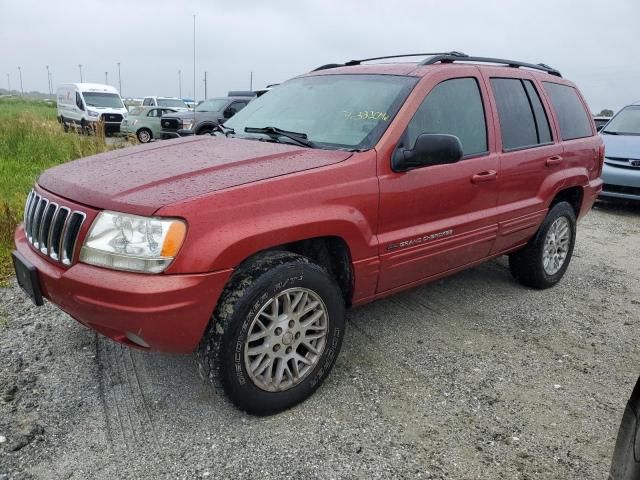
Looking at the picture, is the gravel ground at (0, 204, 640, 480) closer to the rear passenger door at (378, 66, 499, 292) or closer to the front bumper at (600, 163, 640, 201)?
the rear passenger door at (378, 66, 499, 292)

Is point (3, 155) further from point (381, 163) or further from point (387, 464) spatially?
point (387, 464)

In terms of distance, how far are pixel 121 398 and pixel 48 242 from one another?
0.91m

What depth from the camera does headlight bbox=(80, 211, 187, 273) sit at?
7.43ft

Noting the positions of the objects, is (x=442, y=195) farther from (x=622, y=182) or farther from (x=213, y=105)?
(x=213, y=105)

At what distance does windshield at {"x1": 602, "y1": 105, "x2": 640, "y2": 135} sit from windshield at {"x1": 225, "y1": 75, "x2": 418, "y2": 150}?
7.29m

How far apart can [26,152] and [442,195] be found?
8442 millimetres

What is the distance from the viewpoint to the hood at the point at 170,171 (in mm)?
2393

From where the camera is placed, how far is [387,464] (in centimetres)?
241

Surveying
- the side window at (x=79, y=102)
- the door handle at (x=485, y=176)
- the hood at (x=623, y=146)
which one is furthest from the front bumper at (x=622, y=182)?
the side window at (x=79, y=102)

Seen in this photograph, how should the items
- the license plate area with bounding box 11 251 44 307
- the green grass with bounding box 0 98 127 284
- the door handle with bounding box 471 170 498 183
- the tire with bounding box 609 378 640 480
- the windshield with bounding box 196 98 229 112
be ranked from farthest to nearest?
1. the windshield with bounding box 196 98 229 112
2. the green grass with bounding box 0 98 127 284
3. the door handle with bounding box 471 170 498 183
4. the license plate area with bounding box 11 251 44 307
5. the tire with bounding box 609 378 640 480

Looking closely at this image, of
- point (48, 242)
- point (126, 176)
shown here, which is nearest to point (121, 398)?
point (48, 242)

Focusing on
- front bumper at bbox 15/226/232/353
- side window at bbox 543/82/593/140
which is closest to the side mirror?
front bumper at bbox 15/226/232/353

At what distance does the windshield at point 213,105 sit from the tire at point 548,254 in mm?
12128

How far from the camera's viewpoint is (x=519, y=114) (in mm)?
4105
